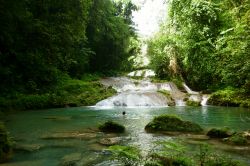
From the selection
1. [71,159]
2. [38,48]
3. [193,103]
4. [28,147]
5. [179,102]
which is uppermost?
[38,48]

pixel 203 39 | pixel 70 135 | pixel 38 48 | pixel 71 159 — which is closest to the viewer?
pixel 71 159

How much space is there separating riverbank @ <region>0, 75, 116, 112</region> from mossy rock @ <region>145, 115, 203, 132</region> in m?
9.65

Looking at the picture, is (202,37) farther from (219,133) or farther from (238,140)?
(238,140)

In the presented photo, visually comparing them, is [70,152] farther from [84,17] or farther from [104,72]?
[104,72]

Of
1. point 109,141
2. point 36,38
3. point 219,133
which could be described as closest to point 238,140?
point 219,133

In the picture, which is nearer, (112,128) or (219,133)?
(219,133)

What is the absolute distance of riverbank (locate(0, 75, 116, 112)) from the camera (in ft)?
63.2

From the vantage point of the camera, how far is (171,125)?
11.1m

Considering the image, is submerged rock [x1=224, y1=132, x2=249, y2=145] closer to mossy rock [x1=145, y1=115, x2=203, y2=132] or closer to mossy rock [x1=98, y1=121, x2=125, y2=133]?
mossy rock [x1=145, y1=115, x2=203, y2=132]

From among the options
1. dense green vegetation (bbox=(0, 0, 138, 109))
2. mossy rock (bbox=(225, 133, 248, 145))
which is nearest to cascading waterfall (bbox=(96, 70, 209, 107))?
dense green vegetation (bbox=(0, 0, 138, 109))

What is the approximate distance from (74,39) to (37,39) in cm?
290

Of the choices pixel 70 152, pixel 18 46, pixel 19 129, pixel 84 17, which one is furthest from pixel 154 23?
pixel 70 152

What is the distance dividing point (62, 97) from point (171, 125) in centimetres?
1218

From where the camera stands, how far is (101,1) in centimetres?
2997
